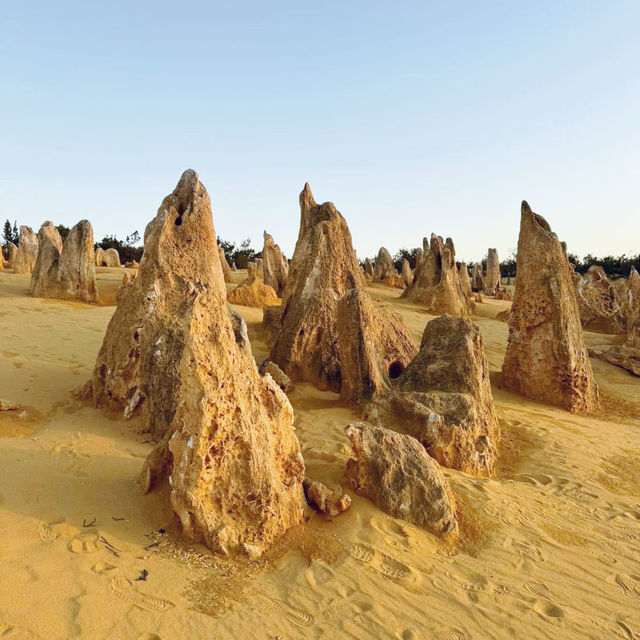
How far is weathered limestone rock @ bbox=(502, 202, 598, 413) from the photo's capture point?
25.0 feet

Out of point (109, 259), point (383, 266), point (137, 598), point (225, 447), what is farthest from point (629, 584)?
point (109, 259)

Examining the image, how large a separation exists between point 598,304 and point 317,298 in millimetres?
12491

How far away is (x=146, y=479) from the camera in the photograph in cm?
348

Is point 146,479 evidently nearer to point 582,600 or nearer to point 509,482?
point 582,600

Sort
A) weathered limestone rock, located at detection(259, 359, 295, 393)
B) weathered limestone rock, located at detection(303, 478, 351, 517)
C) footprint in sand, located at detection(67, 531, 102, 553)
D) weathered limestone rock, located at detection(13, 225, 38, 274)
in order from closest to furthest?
footprint in sand, located at detection(67, 531, 102, 553) → weathered limestone rock, located at detection(303, 478, 351, 517) → weathered limestone rock, located at detection(259, 359, 295, 393) → weathered limestone rock, located at detection(13, 225, 38, 274)

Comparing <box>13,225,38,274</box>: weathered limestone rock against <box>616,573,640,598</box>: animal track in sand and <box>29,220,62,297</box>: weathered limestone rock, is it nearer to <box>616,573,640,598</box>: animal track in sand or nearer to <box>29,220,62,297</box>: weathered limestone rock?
<box>29,220,62,297</box>: weathered limestone rock

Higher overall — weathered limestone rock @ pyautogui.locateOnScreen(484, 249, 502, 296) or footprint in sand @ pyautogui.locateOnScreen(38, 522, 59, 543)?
weathered limestone rock @ pyautogui.locateOnScreen(484, 249, 502, 296)

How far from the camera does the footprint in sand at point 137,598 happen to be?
2434mm

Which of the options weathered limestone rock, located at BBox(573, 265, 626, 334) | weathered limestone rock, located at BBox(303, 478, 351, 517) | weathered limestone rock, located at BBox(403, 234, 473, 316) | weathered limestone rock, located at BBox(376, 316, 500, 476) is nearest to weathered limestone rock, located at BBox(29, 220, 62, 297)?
weathered limestone rock, located at BBox(376, 316, 500, 476)

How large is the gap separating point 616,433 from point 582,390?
1.07m

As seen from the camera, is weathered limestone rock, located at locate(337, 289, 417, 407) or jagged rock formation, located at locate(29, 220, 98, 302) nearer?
weathered limestone rock, located at locate(337, 289, 417, 407)

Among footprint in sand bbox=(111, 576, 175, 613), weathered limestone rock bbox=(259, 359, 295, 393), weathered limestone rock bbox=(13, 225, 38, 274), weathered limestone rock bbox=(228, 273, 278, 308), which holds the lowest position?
footprint in sand bbox=(111, 576, 175, 613)

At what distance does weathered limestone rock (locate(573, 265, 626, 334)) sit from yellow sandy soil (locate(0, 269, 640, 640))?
1170 centimetres

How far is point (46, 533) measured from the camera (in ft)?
9.55
